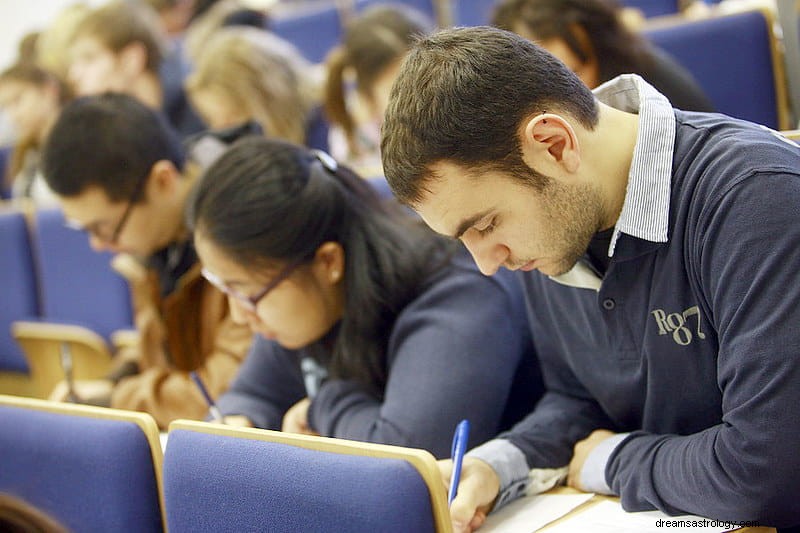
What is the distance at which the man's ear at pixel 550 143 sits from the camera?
1234 millimetres

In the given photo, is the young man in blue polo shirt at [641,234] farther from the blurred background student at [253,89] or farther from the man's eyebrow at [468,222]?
the blurred background student at [253,89]

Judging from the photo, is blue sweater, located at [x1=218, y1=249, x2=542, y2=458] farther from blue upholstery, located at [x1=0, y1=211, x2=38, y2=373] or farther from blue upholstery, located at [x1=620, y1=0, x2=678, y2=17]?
blue upholstery, located at [x1=620, y1=0, x2=678, y2=17]

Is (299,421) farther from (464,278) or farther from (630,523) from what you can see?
(630,523)

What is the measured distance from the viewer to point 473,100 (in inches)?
48.0

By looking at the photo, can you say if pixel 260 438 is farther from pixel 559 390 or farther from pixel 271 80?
pixel 271 80

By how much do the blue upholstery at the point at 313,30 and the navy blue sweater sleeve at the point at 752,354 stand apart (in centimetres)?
383

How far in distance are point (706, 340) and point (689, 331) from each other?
24 mm

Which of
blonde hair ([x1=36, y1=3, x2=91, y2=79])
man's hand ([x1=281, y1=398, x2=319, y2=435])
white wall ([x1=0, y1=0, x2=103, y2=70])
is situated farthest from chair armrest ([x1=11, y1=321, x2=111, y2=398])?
white wall ([x1=0, y1=0, x2=103, y2=70])

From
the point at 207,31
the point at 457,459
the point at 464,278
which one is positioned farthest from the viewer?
the point at 207,31

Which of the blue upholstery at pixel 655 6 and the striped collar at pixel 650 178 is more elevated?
the striped collar at pixel 650 178

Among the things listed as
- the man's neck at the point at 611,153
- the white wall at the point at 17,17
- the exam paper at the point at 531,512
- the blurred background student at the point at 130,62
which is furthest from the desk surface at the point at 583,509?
the white wall at the point at 17,17

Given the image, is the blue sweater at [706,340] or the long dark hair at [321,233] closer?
the blue sweater at [706,340]

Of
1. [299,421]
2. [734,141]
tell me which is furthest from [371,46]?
[734,141]

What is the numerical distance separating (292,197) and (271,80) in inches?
60.7
